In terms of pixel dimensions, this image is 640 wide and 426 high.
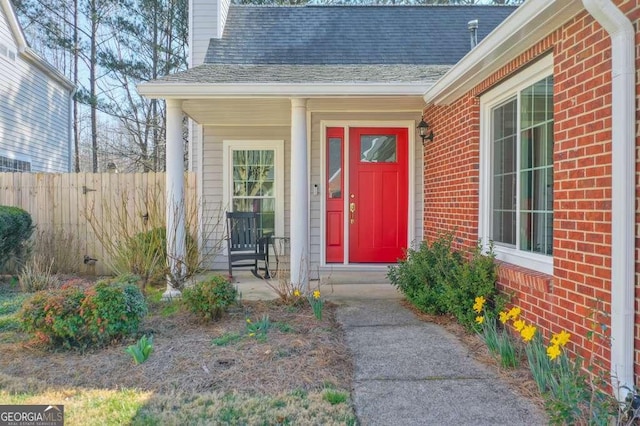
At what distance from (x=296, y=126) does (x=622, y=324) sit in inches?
153

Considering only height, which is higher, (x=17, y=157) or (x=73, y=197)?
(x=17, y=157)

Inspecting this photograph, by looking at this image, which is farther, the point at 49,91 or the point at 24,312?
the point at 49,91

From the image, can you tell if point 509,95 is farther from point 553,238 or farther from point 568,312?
point 568,312

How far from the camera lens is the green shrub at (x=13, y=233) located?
6.41m

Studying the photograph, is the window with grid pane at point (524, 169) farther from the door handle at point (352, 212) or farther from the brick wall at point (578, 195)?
the door handle at point (352, 212)


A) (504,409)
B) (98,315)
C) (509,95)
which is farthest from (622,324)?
(98,315)

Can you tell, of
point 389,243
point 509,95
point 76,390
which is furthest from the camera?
point 389,243

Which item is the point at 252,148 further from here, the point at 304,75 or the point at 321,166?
the point at 304,75

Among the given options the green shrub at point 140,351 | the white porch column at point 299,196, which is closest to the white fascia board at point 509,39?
the white porch column at point 299,196

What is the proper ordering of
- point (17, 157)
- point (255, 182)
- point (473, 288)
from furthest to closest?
point (17, 157), point (255, 182), point (473, 288)

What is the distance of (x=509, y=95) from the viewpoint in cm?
405

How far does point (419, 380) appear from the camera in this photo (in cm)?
309

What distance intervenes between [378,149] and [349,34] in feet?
8.34

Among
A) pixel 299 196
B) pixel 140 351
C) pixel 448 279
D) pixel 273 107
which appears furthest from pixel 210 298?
pixel 273 107
